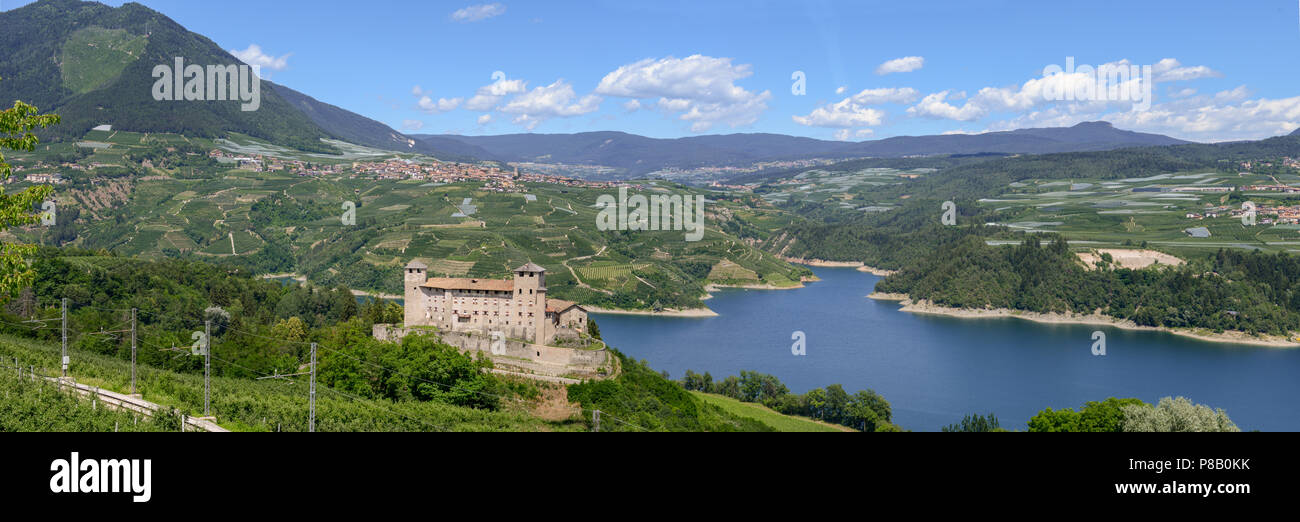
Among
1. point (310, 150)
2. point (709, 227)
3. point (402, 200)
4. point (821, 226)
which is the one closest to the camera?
point (402, 200)

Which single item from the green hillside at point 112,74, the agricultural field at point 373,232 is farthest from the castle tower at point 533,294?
the green hillside at point 112,74

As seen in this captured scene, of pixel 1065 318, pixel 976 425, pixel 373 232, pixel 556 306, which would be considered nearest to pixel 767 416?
pixel 976 425

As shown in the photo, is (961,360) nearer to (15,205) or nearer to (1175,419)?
(1175,419)

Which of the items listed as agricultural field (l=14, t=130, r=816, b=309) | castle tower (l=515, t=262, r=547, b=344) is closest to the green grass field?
castle tower (l=515, t=262, r=547, b=344)

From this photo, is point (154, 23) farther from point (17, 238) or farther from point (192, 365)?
point (192, 365)

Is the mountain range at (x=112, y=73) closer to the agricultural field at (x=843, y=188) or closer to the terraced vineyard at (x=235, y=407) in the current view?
the agricultural field at (x=843, y=188)
